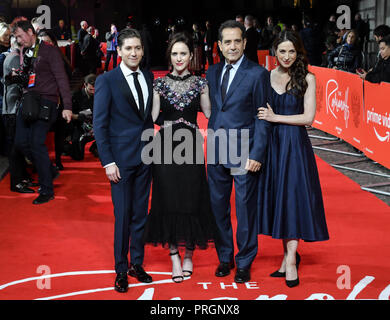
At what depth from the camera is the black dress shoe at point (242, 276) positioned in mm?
4199

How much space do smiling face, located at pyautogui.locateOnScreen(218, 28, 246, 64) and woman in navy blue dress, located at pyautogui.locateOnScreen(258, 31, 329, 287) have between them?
29 cm

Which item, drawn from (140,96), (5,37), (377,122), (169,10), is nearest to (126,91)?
(140,96)

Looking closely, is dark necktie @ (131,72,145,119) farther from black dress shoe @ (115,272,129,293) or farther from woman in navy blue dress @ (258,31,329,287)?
black dress shoe @ (115,272,129,293)

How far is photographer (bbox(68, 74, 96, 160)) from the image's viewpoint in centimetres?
855

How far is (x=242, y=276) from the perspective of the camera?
422cm

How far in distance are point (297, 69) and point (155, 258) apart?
A: 74.4 inches

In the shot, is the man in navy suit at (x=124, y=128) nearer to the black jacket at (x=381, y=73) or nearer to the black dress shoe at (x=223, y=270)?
the black dress shoe at (x=223, y=270)

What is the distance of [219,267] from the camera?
14.4 ft

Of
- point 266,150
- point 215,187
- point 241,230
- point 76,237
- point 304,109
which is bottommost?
point 76,237

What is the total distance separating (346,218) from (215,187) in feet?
6.69

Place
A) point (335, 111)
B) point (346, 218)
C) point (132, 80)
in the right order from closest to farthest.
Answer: point (132, 80) < point (346, 218) < point (335, 111)

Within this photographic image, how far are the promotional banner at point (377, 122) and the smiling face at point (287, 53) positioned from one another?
3096 millimetres

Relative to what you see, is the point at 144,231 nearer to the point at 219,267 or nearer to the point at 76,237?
the point at 219,267

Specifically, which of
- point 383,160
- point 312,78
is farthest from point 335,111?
point 312,78
